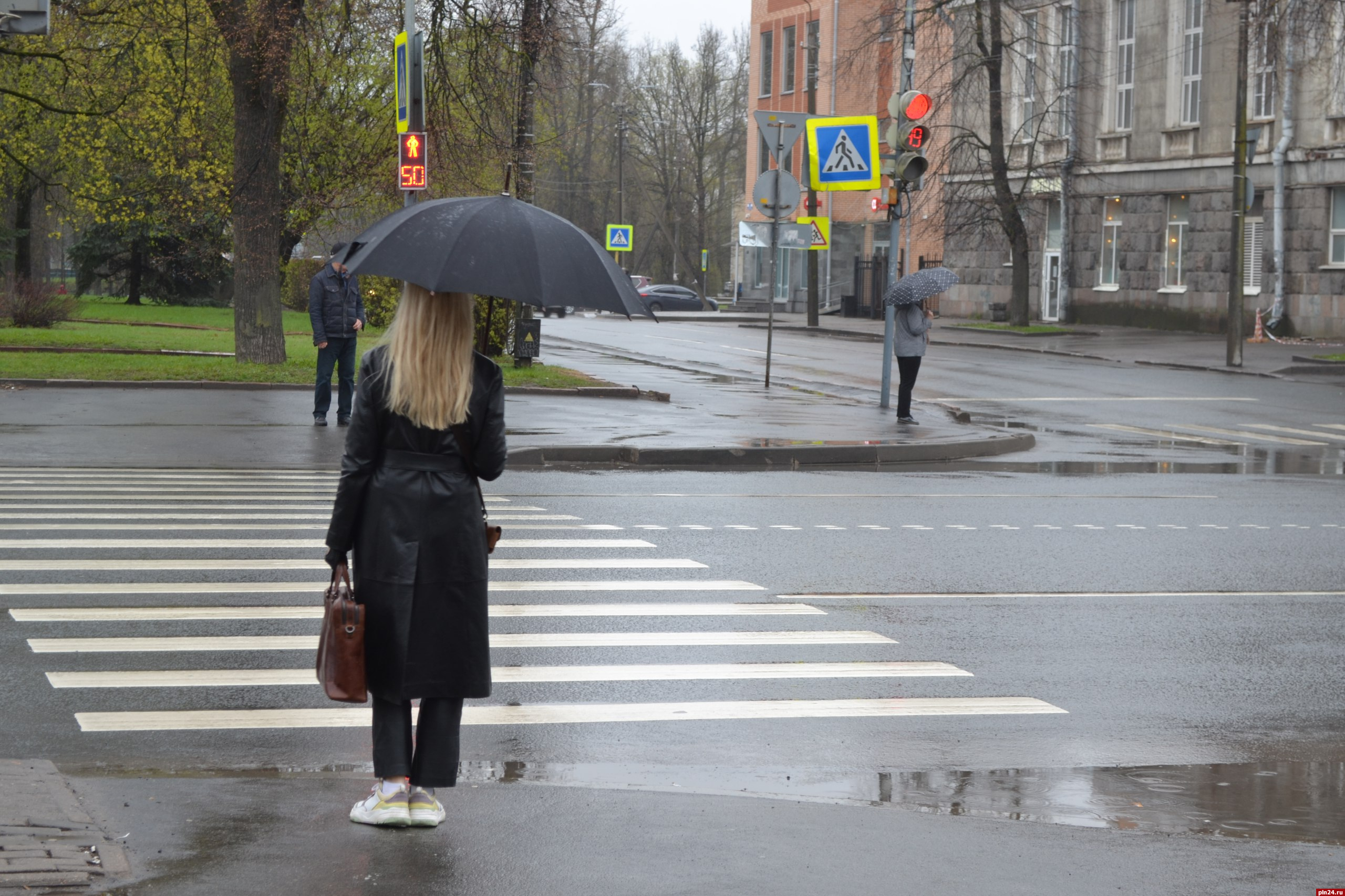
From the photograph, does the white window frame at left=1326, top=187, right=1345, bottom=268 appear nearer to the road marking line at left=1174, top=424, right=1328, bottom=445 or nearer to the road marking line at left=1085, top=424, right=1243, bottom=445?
the road marking line at left=1174, top=424, right=1328, bottom=445

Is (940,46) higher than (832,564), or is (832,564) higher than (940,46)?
(940,46)

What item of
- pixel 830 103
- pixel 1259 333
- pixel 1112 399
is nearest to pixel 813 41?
pixel 830 103

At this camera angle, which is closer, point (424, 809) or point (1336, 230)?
point (424, 809)

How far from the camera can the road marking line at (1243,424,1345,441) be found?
20.1 m

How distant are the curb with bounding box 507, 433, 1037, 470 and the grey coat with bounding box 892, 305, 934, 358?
8.75ft

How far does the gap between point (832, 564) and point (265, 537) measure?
12.1 feet

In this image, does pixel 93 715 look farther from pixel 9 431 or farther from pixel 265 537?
pixel 9 431

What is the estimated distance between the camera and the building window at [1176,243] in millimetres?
43812

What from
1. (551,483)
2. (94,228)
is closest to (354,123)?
(94,228)

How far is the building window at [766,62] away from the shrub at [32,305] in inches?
1602

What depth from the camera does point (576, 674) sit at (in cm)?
701

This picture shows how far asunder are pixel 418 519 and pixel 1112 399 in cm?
2192

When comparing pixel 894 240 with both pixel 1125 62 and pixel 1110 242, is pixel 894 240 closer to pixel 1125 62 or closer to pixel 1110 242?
pixel 1110 242

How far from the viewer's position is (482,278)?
186 inches
